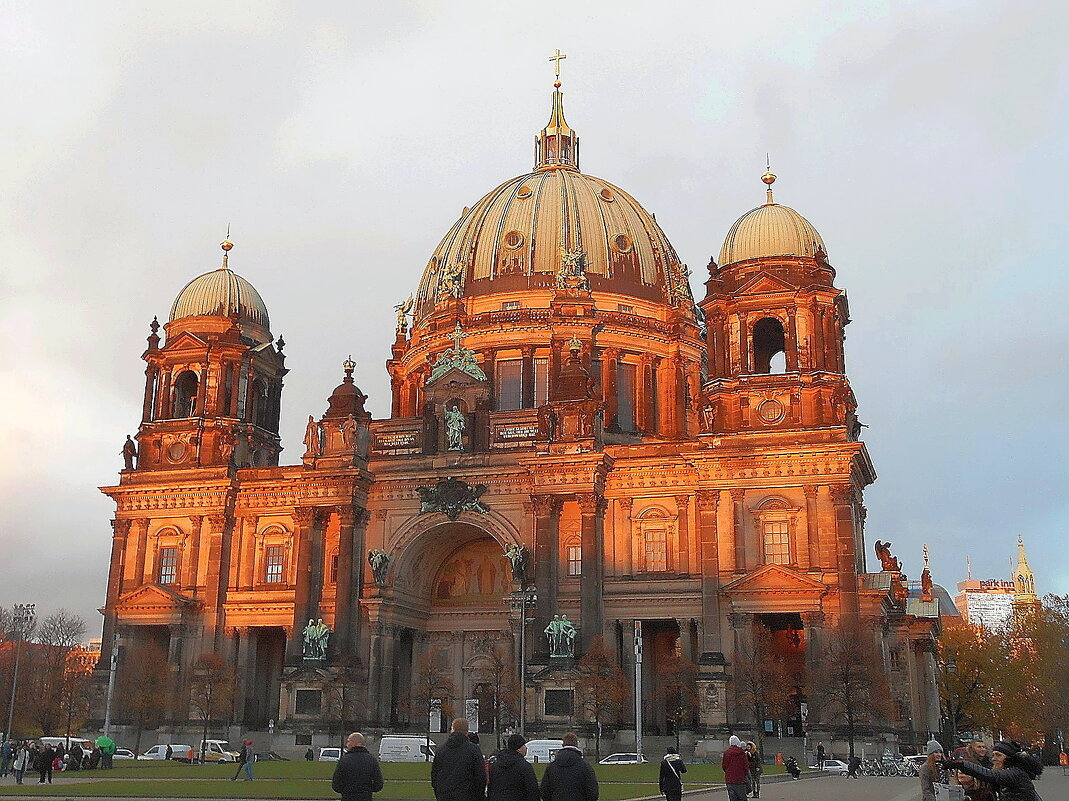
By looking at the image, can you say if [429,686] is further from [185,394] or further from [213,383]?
[185,394]

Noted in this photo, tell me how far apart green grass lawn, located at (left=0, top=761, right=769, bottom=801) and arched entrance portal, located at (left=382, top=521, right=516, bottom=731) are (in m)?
17.6

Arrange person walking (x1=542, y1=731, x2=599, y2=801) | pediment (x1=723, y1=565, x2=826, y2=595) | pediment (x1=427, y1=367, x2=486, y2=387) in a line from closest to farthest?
person walking (x1=542, y1=731, x2=599, y2=801) → pediment (x1=723, y1=565, x2=826, y2=595) → pediment (x1=427, y1=367, x2=486, y2=387)

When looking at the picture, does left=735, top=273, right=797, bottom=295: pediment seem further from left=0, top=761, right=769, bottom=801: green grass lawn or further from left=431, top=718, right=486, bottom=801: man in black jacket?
left=431, top=718, right=486, bottom=801: man in black jacket

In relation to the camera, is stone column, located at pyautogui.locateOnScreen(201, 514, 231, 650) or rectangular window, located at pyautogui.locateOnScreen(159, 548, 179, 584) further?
rectangular window, located at pyautogui.locateOnScreen(159, 548, 179, 584)

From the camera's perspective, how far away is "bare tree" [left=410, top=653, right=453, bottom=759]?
69.7 meters

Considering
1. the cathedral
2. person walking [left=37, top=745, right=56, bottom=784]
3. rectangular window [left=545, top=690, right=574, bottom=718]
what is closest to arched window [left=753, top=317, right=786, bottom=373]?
the cathedral

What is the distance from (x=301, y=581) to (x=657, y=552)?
69.9 feet

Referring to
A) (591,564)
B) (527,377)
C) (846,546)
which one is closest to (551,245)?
(527,377)

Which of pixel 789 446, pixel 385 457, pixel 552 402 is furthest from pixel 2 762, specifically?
pixel 789 446

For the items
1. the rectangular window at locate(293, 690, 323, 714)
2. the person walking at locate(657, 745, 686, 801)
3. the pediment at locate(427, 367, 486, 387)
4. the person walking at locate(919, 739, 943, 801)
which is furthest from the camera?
the pediment at locate(427, 367, 486, 387)

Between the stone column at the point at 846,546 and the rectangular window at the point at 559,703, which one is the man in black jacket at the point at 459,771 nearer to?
the rectangular window at the point at 559,703

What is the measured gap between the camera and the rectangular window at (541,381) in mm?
81812

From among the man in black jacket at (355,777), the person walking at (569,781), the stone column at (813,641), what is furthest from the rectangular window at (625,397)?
the person walking at (569,781)

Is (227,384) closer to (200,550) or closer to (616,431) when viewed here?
(200,550)
